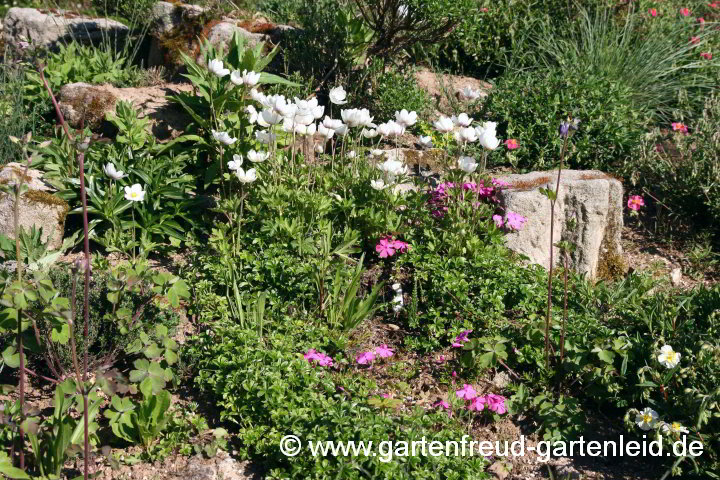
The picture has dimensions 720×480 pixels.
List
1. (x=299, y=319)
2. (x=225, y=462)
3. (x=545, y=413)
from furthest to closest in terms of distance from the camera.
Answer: (x=299, y=319) → (x=545, y=413) → (x=225, y=462)

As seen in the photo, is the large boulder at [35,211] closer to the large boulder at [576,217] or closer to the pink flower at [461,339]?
the pink flower at [461,339]

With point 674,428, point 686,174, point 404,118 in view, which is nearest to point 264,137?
point 404,118

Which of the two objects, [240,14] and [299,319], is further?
[240,14]

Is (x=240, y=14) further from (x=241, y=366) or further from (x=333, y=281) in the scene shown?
(x=241, y=366)

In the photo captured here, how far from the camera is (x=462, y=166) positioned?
4789 mm

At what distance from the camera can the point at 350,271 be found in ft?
15.4

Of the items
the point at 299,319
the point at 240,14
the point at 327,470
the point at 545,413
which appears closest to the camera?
the point at 327,470

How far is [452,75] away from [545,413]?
4.59 meters

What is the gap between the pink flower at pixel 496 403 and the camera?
12.9 feet

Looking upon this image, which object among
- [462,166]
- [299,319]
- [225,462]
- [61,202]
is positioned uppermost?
[462,166]

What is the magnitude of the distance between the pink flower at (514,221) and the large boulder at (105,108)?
2.70m

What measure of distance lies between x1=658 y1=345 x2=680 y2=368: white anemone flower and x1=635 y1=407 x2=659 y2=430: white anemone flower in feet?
0.79

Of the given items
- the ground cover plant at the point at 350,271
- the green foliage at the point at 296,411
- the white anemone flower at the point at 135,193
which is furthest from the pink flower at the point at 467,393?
the white anemone flower at the point at 135,193

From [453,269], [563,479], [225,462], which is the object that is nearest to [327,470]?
[225,462]
